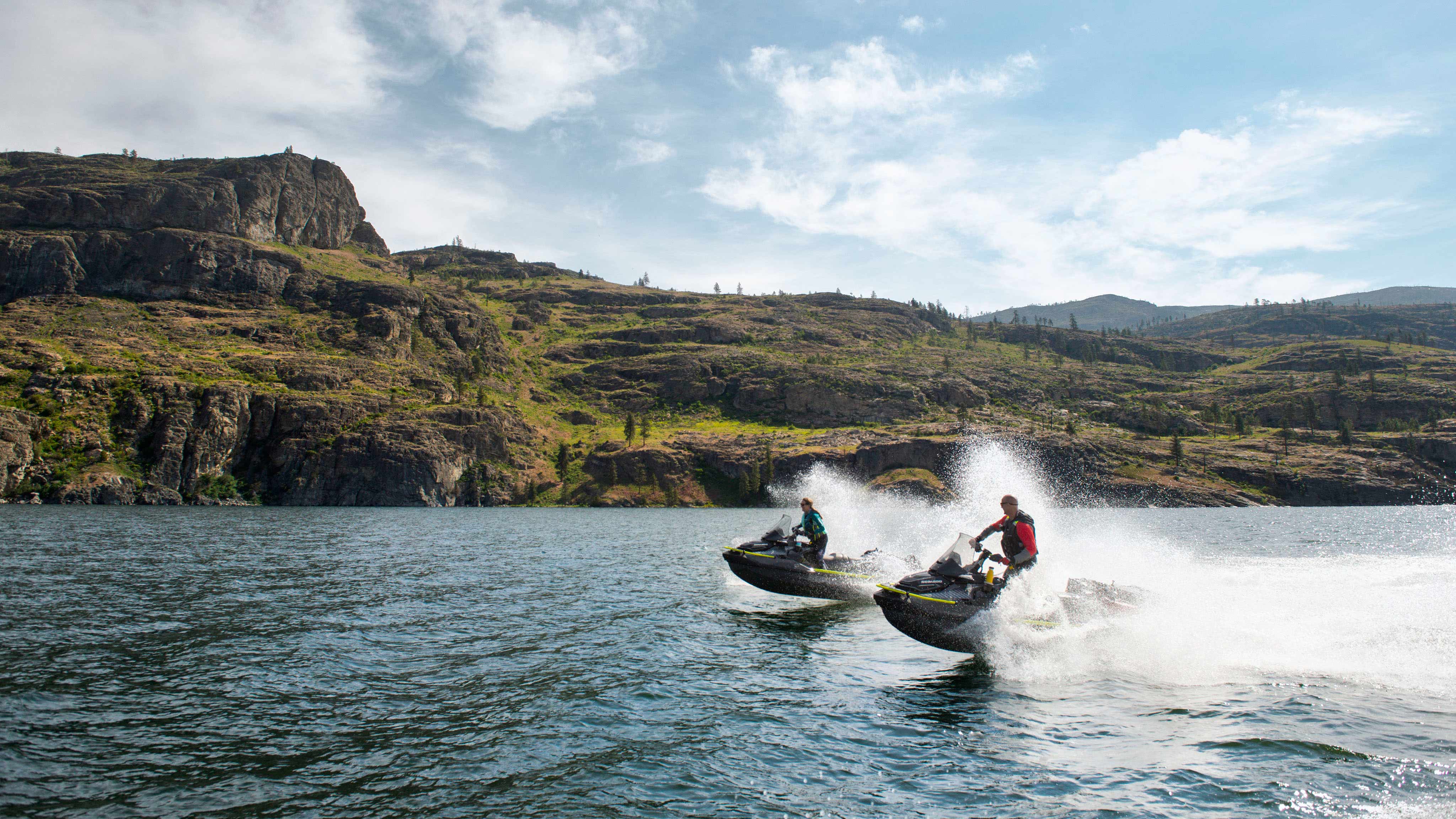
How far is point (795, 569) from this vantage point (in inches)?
989

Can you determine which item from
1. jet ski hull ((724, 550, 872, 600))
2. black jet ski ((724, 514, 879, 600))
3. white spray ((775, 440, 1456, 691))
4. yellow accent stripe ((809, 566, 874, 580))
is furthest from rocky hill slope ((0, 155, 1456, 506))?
white spray ((775, 440, 1456, 691))

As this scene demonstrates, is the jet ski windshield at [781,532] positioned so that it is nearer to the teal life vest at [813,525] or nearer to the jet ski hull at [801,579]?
the teal life vest at [813,525]

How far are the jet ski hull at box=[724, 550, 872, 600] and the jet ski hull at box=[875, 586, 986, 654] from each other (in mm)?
7889

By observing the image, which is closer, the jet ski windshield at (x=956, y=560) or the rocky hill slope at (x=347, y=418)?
the jet ski windshield at (x=956, y=560)

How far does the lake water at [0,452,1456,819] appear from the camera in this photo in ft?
32.6

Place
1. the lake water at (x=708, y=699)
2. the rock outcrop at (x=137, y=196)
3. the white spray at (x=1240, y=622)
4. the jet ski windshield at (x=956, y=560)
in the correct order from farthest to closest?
the rock outcrop at (x=137, y=196) → the jet ski windshield at (x=956, y=560) → the white spray at (x=1240, y=622) → the lake water at (x=708, y=699)

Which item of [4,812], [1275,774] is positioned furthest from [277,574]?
[1275,774]

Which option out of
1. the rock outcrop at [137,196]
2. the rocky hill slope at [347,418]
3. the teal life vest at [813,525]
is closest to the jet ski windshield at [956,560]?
the teal life vest at [813,525]

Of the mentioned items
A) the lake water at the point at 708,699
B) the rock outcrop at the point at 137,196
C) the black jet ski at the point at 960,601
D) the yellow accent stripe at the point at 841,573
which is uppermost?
the rock outcrop at the point at 137,196

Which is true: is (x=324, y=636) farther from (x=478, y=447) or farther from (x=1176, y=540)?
(x=478, y=447)

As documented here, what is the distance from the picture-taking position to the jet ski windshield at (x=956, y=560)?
57.3ft

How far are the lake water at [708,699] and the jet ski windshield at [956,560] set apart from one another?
1.30m

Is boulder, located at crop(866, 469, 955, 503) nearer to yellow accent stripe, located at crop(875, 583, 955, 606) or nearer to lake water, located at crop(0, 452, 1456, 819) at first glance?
lake water, located at crop(0, 452, 1456, 819)

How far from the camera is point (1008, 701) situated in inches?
577
